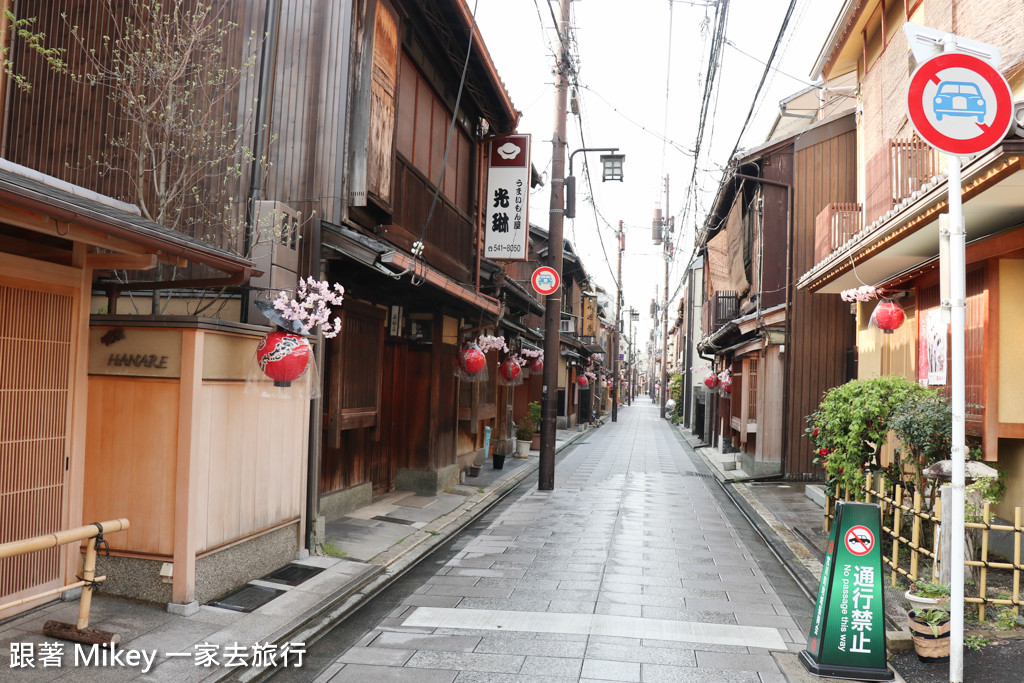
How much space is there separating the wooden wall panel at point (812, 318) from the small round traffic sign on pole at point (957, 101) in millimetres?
13767

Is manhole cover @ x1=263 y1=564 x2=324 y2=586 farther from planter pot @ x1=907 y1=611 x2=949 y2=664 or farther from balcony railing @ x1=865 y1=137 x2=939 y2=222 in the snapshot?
balcony railing @ x1=865 y1=137 x2=939 y2=222

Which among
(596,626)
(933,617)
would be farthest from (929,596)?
(596,626)

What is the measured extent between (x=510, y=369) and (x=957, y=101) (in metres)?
15.3

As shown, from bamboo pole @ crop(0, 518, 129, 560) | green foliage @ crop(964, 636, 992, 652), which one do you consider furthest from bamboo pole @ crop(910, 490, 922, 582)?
bamboo pole @ crop(0, 518, 129, 560)

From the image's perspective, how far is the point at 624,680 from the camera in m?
5.77

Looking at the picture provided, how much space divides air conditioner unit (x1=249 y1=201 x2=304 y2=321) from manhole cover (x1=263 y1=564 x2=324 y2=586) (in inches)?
118

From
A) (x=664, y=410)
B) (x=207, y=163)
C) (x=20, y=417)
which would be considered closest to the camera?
(x=20, y=417)

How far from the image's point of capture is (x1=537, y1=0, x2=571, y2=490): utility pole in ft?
56.1

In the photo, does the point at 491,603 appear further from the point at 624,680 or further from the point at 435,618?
the point at 624,680

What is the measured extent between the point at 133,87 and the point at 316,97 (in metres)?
2.44

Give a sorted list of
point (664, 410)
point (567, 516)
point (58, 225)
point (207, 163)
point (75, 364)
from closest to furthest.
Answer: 1. point (58, 225)
2. point (75, 364)
3. point (207, 163)
4. point (567, 516)
5. point (664, 410)

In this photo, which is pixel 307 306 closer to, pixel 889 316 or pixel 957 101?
pixel 957 101

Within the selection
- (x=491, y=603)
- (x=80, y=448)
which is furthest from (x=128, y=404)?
(x=491, y=603)

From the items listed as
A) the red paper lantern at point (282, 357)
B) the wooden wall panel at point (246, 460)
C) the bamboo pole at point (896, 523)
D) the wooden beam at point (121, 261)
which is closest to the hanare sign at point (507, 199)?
the wooden wall panel at point (246, 460)
